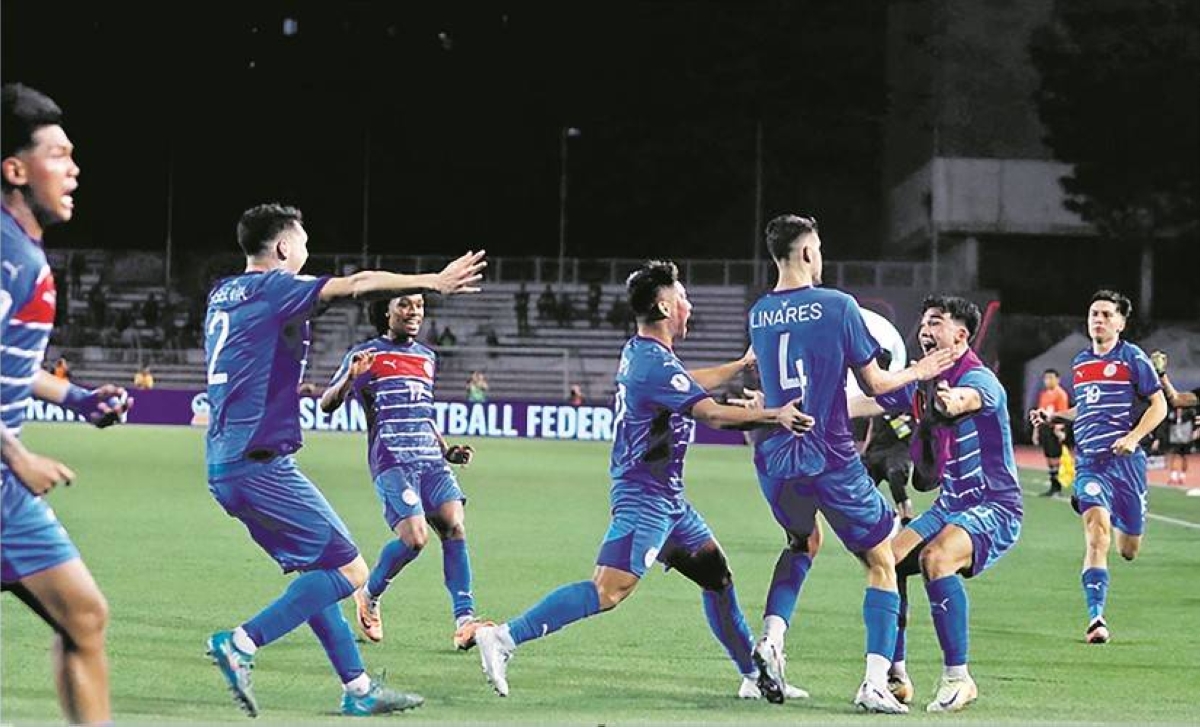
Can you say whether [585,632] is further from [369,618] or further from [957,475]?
[957,475]

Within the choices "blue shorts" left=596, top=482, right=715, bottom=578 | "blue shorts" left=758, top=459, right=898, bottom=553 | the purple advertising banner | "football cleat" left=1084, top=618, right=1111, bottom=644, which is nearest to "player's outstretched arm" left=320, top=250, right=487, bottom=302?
"blue shorts" left=596, top=482, right=715, bottom=578

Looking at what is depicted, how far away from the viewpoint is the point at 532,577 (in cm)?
1452

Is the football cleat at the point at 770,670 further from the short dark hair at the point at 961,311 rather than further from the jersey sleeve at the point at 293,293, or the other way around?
the jersey sleeve at the point at 293,293

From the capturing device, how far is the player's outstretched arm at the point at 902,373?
8.34 m

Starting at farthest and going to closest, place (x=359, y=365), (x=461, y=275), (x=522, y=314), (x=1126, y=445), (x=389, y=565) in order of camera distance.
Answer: (x=522, y=314), (x=1126, y=445), (x=389, y=565), (x=359, y=365), (x=461, y=275)

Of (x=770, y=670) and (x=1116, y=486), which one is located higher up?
(x=1116, y=486)

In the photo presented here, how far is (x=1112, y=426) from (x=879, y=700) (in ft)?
16.0

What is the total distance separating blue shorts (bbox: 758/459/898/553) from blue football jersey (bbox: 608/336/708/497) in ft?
1.53

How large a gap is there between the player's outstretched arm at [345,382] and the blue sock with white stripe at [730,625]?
2.70 m

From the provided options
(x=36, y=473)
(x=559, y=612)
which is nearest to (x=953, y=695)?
(x=559, y=612)

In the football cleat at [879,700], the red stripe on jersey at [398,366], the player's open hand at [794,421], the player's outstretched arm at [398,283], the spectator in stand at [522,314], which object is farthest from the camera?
the spectator in stand at [522,314]

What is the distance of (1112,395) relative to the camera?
12.6 metres

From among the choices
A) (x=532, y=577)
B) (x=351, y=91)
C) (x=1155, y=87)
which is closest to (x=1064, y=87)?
(x=1155, y=87)

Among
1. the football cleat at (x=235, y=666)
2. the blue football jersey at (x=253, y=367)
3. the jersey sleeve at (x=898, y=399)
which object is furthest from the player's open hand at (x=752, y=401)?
the football cleat at (x=235, y=666)
